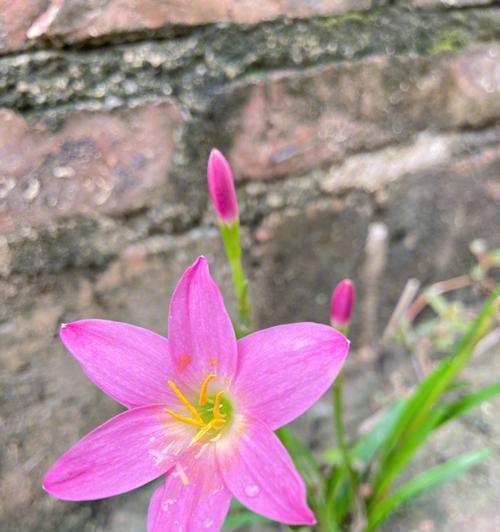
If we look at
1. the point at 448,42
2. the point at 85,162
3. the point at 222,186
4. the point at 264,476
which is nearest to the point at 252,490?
the point at 264,476

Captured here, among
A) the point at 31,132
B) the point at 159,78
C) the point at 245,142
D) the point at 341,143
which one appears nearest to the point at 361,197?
the point at 341,143

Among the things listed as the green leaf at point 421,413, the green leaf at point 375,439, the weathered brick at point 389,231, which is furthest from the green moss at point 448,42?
the green leaf at point 375,439

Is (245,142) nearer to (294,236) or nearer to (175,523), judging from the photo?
(294,236)

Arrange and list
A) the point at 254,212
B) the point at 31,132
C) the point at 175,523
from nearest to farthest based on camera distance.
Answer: the point at 175,523 < the point at 31,132 < the point at 254,212

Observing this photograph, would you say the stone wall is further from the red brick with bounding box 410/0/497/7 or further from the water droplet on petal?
the water droplet on petal

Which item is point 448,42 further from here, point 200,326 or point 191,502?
point 191,502

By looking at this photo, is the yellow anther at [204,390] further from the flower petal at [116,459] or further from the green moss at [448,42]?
the green moss at [448,42]

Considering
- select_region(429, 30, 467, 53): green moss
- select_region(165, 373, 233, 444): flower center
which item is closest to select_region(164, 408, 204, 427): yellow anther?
select_region(165, 373, 233, 444): flower center
